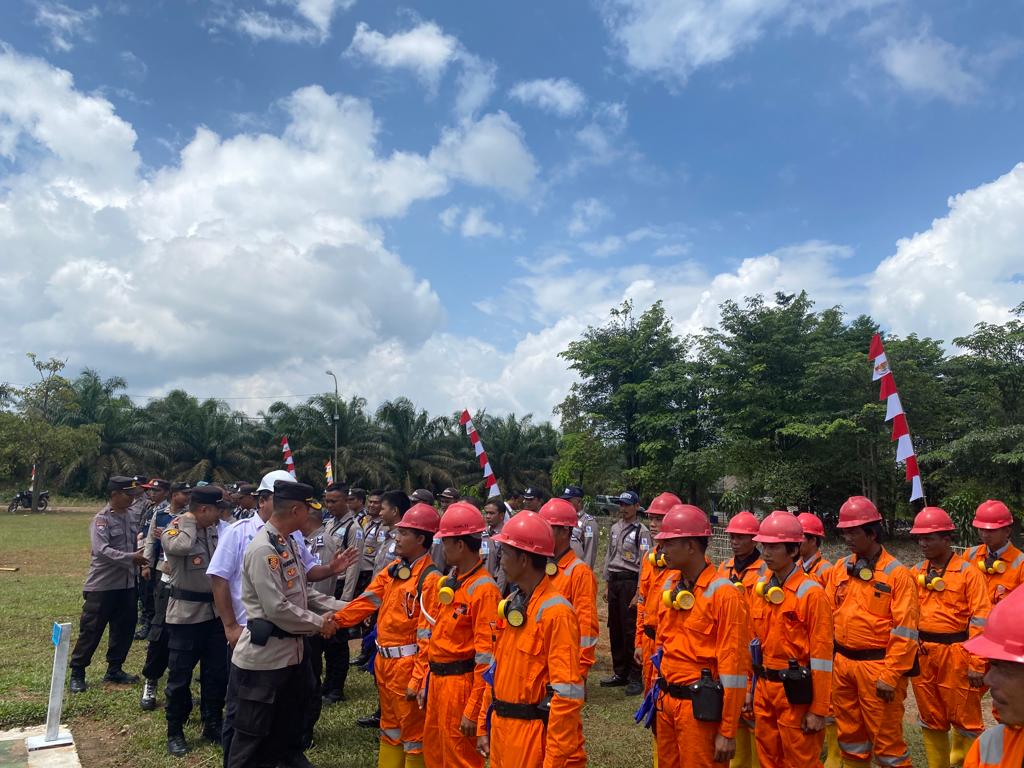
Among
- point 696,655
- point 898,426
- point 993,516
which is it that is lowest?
point 696,655

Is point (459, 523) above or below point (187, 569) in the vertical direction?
above

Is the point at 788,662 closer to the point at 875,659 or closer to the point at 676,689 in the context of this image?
the point at 875,659

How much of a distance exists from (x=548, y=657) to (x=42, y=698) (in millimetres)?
6375

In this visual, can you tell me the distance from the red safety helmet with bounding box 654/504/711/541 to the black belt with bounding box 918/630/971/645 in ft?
9.40

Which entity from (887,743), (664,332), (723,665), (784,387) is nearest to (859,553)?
(887,743)

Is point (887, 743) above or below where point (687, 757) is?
below

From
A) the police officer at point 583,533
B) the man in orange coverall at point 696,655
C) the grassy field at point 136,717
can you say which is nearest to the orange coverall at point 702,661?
the man in orange coverall at point 696,655

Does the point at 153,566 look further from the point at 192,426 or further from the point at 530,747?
the point at 192,426

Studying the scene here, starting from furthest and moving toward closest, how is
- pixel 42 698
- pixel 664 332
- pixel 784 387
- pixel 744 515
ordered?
1. pixel 664 332
2. pixel 784 387
3. pixel 42 698
4. pixel 744 515

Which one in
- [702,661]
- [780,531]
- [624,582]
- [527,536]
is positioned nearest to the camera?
[527,536]

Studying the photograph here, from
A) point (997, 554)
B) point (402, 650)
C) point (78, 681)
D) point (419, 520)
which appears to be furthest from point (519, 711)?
point (78, 681)

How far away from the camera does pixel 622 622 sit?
8.45 metres

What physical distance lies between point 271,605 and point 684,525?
2664mm

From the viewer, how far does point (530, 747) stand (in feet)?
11.2
